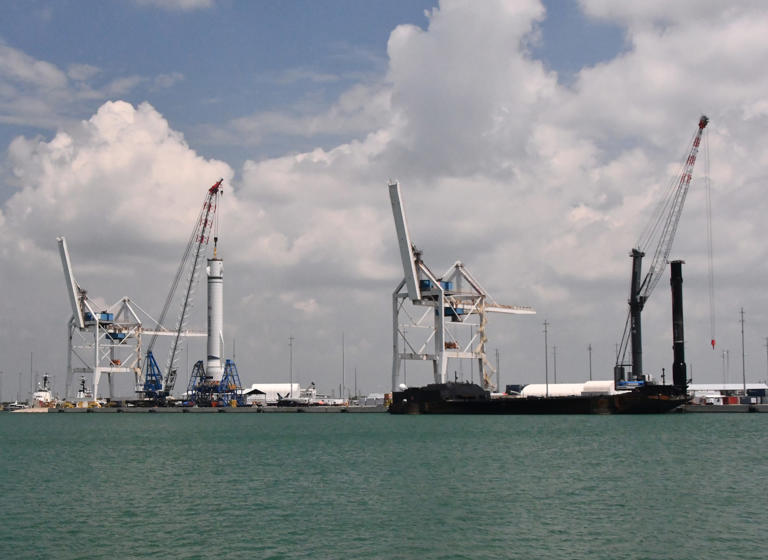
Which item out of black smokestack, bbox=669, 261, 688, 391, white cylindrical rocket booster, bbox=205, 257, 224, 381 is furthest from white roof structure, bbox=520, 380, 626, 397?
white cylindrical rocket booster, bbox=205, 257, 224, 381

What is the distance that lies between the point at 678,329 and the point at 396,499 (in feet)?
268

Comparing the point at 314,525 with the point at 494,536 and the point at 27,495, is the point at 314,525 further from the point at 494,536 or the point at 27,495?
the point at 27,495

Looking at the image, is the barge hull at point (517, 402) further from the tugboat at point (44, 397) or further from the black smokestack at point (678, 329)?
the tugboat at point (44, 397)

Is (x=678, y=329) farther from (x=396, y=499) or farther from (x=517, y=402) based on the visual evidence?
(x=396, y=499)

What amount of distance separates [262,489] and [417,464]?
12.2m

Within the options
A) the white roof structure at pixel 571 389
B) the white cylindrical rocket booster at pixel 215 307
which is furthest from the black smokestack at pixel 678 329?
the white cylindrical rocket booster at pixel 215 307

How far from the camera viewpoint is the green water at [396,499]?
28172 mm

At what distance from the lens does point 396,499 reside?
37.2 metres

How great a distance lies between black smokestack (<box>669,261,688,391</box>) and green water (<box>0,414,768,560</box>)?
41.2m

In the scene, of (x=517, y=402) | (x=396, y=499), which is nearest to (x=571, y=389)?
(x=517, y=402)

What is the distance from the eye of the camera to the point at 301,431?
88375 millimetres

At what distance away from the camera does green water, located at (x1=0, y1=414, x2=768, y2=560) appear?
28172 millimetres

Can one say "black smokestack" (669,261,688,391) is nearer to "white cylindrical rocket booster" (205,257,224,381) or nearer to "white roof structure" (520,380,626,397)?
"white roof structure" (520,380,626,397)

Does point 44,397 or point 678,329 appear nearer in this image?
point 678,329
